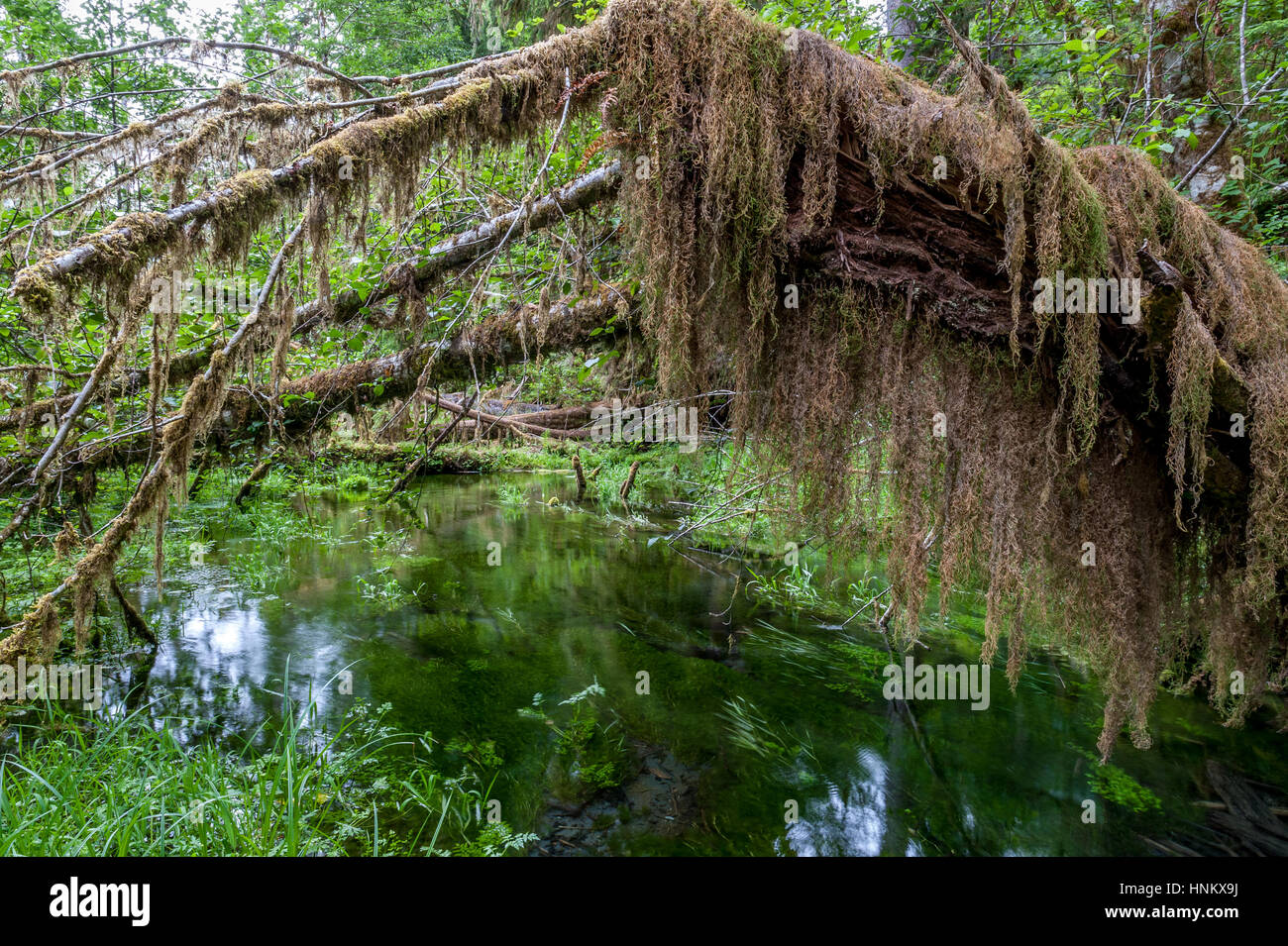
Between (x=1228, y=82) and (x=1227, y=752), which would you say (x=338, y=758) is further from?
(x=1228, y=82)

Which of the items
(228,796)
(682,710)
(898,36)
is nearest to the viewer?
→ (228,796)

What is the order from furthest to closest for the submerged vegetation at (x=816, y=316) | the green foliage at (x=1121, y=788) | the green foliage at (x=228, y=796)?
the green foliage at (x=1121, y=788) → the green foliage at (x=228, y=796) → the submerged vegetation at (x=816, y=316)

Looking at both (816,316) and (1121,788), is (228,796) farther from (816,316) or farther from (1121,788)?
(1121,788)

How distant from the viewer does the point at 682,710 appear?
4547 millimetres

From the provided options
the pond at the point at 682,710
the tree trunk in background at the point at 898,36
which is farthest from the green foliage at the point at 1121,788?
the tree trunk in background at the point at 898,36

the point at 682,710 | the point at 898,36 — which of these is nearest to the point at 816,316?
the point at 682,710

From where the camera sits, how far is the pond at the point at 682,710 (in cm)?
346

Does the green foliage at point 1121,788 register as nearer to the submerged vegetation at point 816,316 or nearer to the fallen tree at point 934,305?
the submerged vegetation at point 816,316

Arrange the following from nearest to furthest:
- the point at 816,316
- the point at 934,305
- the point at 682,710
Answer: the point at 934,305, the point at 816,316, the point at 682,710

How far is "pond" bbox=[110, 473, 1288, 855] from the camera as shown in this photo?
3463mm

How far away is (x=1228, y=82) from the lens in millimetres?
5613

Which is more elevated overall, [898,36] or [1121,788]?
[898,36]

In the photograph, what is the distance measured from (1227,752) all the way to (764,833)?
10.8 feet
